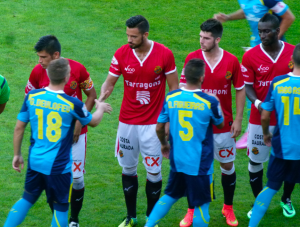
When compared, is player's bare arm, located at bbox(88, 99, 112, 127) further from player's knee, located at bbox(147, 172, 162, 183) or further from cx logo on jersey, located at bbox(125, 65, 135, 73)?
player's knee, located at bbox(147, 172, 162, 183)

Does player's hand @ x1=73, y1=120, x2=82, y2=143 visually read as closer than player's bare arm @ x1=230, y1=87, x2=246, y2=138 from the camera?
Yes

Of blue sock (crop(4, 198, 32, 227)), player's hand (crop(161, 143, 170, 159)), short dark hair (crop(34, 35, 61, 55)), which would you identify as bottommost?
blue sock (crop(4, 198, 32, 227))

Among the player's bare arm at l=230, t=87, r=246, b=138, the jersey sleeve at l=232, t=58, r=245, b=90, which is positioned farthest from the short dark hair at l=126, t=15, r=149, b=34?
the player's bare arm at l=230, t=87, r=246, b=138

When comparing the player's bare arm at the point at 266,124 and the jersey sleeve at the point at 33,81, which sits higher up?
the jersey sleeve at the point at 33,81

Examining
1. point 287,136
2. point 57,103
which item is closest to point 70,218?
point 57,103

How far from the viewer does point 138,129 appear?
5758 millimetres

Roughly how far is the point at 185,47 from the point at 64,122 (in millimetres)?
7409

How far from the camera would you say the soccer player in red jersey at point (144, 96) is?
5703 mm

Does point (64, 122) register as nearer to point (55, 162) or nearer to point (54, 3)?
point (55, 162)

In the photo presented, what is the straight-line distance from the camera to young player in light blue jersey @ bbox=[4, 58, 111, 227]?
4684mm

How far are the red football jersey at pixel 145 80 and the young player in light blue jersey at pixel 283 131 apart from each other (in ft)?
4.21

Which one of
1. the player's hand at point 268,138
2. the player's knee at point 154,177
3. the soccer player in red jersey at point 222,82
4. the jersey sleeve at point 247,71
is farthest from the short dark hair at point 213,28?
the player's knee at point 154,177

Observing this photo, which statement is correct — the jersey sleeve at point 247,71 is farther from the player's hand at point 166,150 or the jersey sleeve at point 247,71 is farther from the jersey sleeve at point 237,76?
the player's hand at point 166,150

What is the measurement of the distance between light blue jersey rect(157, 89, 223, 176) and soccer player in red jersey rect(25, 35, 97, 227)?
1136 mm
